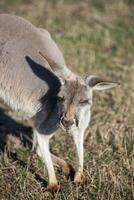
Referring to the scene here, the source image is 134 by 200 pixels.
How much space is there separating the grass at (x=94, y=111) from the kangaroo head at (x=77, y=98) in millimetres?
659

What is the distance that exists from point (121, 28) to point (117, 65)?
1.55m

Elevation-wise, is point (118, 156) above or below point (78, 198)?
below

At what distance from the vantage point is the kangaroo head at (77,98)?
5395 mm

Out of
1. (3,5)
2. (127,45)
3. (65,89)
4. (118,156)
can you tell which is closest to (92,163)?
(118,156)

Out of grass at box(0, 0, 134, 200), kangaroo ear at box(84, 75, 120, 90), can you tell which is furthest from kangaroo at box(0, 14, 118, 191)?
grass at box(0, 0, 134, 200)

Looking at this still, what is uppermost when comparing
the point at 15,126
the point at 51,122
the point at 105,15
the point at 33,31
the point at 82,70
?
the point at 33,31

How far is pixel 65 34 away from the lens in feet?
32.8

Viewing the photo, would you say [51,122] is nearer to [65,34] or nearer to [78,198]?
[78,198]

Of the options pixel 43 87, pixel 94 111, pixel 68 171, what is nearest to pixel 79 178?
pixel 68 171

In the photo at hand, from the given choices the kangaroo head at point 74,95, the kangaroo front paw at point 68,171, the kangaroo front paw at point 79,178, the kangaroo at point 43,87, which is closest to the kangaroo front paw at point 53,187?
the kangaroo at point 43,87

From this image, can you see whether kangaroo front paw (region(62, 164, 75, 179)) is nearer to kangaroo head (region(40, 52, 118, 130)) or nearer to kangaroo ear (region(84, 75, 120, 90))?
kangaroo head (region(40, 52, 118, 130))

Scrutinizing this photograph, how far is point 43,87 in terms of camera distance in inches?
234

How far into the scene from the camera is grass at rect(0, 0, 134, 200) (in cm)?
576

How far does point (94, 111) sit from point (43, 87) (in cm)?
178
